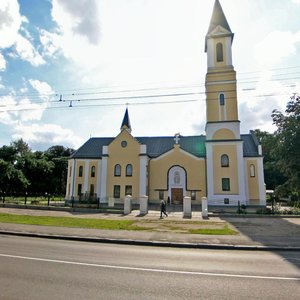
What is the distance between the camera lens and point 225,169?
1335 inches

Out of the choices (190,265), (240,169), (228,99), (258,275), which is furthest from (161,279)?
(228,99)

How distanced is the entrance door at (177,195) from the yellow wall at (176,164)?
0.99 meters

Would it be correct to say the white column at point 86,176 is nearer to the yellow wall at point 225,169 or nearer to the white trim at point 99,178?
the white trim at point 99,178

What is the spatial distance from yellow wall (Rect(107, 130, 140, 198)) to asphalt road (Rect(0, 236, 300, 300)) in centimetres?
2791

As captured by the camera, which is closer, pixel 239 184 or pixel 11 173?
pixel 239 184

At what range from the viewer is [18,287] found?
5.14 meters

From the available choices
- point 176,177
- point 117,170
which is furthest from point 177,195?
point 117,170

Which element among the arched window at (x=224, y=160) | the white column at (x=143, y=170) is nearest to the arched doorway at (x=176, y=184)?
the white column at (x=143, y=170)

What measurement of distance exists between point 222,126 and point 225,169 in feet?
18.5

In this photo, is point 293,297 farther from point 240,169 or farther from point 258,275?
point 240,169

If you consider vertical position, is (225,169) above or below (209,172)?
above

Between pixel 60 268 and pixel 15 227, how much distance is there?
8695 mm

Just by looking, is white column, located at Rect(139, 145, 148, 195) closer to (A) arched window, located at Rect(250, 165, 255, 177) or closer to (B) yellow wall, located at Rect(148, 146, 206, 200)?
(B) yellow wall, located at Rect(148, 146, 206, 200)

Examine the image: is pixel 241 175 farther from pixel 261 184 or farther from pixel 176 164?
pixel 176 164
